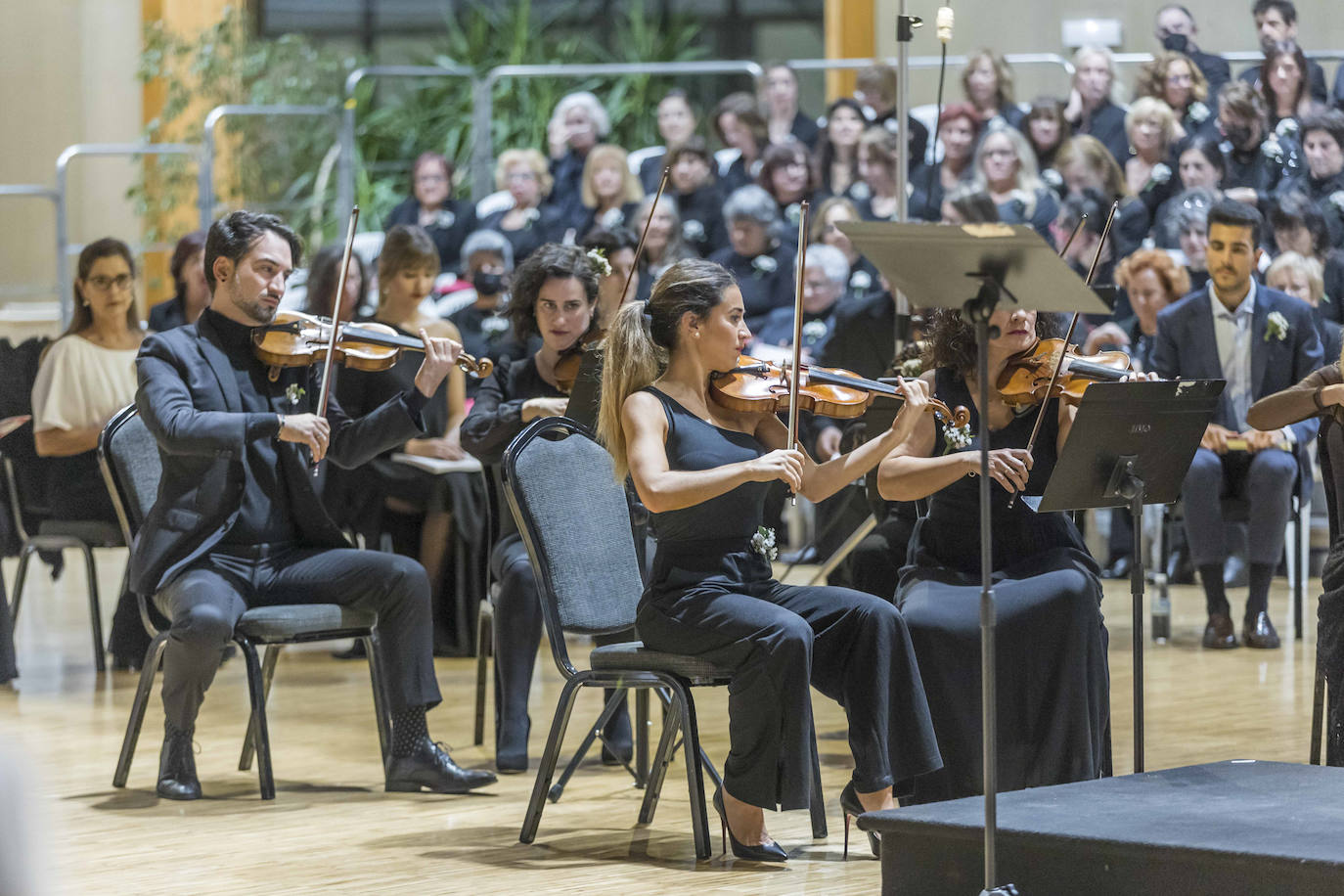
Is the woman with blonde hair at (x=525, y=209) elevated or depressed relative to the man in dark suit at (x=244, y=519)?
elevated

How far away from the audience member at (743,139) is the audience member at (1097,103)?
124 cm

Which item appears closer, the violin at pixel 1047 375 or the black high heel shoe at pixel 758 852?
the black high heel shoe at pixel 758 852

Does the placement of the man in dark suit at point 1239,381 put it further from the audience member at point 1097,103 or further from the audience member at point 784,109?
the audience member at point 784,109

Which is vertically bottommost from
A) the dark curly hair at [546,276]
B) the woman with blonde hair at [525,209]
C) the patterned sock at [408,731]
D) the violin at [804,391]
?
the patterned sock at [408,731]

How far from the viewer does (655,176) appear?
25.3ft

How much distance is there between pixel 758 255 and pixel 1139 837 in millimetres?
4653

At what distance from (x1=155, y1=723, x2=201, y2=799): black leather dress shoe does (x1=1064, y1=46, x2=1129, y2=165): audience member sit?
4.64 meters

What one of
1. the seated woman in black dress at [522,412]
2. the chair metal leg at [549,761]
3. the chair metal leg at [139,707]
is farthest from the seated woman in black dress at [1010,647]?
the chair metal leg at [139,707]

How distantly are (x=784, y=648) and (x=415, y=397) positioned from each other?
4.62ft

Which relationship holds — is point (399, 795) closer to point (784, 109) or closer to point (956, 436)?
point (956, 436)

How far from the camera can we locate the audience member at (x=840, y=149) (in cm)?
738

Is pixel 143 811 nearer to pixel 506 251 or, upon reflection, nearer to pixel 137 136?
pixel 506 251

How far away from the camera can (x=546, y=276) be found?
13.8 feet

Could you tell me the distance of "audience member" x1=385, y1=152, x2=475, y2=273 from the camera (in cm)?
785
